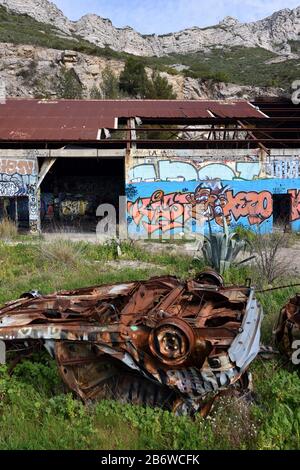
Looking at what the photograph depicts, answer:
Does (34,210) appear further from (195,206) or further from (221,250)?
(221,250)

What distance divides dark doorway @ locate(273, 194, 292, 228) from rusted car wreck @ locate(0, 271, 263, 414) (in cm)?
1514

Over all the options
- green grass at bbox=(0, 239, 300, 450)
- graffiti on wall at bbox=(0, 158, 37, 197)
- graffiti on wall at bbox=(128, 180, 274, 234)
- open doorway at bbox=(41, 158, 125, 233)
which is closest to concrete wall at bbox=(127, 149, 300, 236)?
graffiti on wall at bbox=(128, 180, 274, 234)

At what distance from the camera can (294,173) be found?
1834cm

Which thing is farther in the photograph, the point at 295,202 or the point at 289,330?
the point at 295,202

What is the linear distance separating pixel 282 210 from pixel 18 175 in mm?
11605

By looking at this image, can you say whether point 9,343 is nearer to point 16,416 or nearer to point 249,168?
point 16,416

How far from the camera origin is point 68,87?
1526 inches

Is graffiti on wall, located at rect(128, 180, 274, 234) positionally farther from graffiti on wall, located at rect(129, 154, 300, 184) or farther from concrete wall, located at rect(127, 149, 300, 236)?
graffiti on wall, located at rect(129, 154, 300, 184)

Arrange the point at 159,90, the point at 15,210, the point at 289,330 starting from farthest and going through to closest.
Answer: the point at 159,90
the point at 15,210
the point at 289,330

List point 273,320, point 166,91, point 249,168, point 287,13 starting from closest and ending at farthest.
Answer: point 273,320 < point 249,168 < point 166,91 < point 287,13

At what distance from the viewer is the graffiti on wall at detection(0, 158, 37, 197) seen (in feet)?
59.9

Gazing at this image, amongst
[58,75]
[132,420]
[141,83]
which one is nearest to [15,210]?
[132,420]
